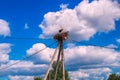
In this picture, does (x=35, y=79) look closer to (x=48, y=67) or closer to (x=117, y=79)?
(x=117, y=79)

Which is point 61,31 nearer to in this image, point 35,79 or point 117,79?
point 35,79

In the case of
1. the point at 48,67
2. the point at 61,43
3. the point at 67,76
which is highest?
the point at 67,76

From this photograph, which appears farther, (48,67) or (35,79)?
(35,79)

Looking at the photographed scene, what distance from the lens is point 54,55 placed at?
40.7 metres

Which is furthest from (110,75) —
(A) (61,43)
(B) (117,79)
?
(A) (61,43)

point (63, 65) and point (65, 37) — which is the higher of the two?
point (65, 37)

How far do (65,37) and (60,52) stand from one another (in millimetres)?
1639

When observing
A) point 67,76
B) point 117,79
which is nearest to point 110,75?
point 117,79

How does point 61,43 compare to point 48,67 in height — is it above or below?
above

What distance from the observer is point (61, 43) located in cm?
4166

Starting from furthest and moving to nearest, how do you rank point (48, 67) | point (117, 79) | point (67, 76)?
point (117, 79)
point (67, 76)
point (48, 67)

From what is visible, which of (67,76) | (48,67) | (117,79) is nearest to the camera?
(48,67)

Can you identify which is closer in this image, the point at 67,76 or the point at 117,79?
the point at 67,76

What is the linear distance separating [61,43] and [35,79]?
7213 cm
